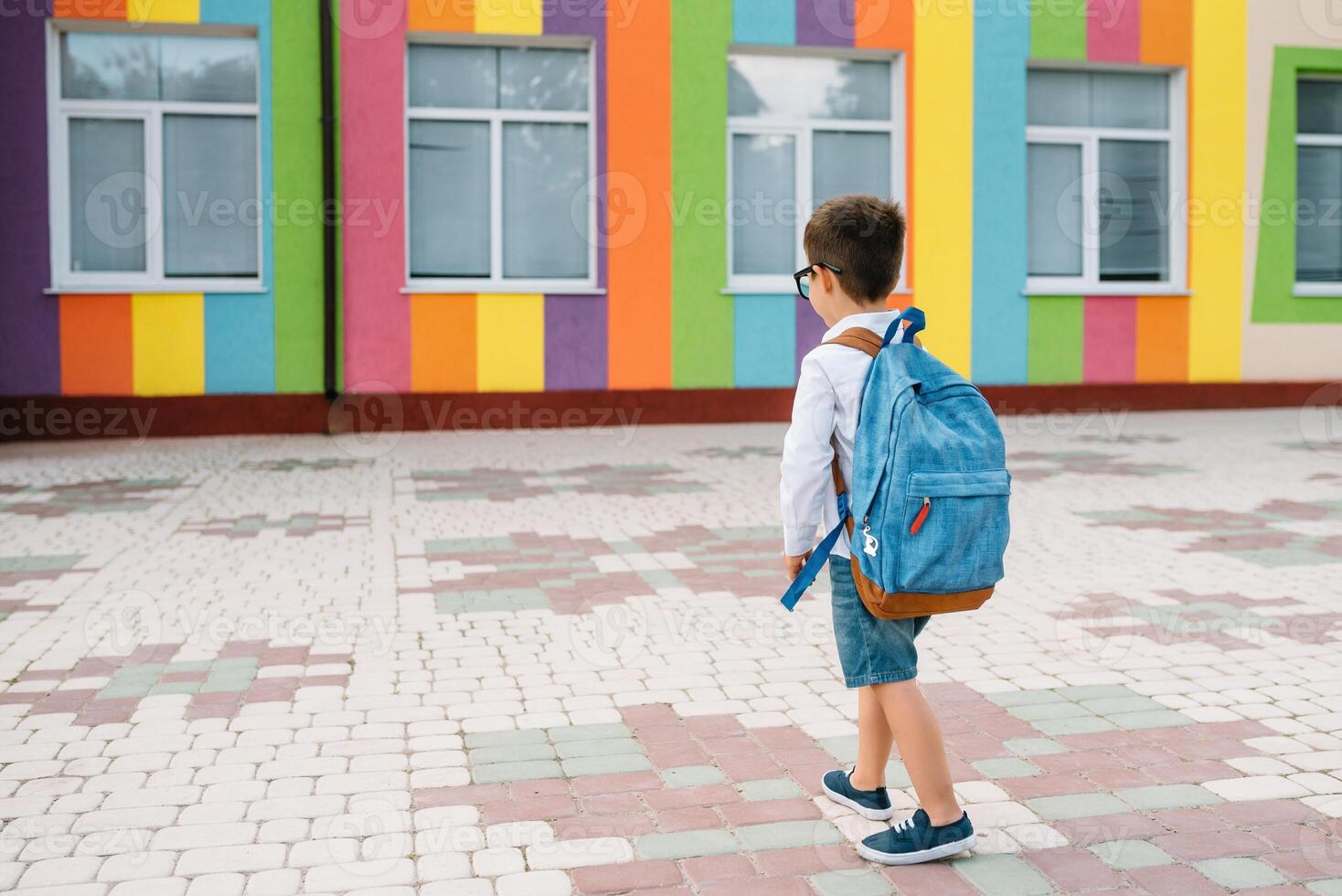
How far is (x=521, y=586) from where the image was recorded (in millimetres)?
6246

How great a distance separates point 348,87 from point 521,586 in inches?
337

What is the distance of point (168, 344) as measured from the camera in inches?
515

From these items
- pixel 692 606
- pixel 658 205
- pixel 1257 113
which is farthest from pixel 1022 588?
pixel 1257 113

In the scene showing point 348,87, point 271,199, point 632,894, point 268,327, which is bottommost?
point 632,894

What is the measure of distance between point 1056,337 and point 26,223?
Result: 1060 cm

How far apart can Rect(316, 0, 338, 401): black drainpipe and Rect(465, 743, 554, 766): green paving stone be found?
993 cm

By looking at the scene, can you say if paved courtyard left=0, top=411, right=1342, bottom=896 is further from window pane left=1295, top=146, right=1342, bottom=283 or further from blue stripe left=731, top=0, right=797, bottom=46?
window pane left=1295, top=146, right=1342, bottom=283

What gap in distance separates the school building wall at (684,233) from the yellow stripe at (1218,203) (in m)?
0.03

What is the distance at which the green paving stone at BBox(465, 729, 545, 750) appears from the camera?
157 inches

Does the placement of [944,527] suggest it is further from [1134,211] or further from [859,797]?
[1134,211]

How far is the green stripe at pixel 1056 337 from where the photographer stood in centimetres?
1500

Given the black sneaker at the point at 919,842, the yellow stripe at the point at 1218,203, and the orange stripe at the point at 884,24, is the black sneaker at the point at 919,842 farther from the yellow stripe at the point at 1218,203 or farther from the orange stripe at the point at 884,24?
the yellow stripe at the point at 1218,203

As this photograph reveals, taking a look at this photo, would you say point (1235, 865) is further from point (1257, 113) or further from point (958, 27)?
point (1257, 113)

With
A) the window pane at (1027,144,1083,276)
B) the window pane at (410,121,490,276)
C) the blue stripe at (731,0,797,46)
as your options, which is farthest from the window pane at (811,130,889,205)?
the window pane at (410,121,490,276)
